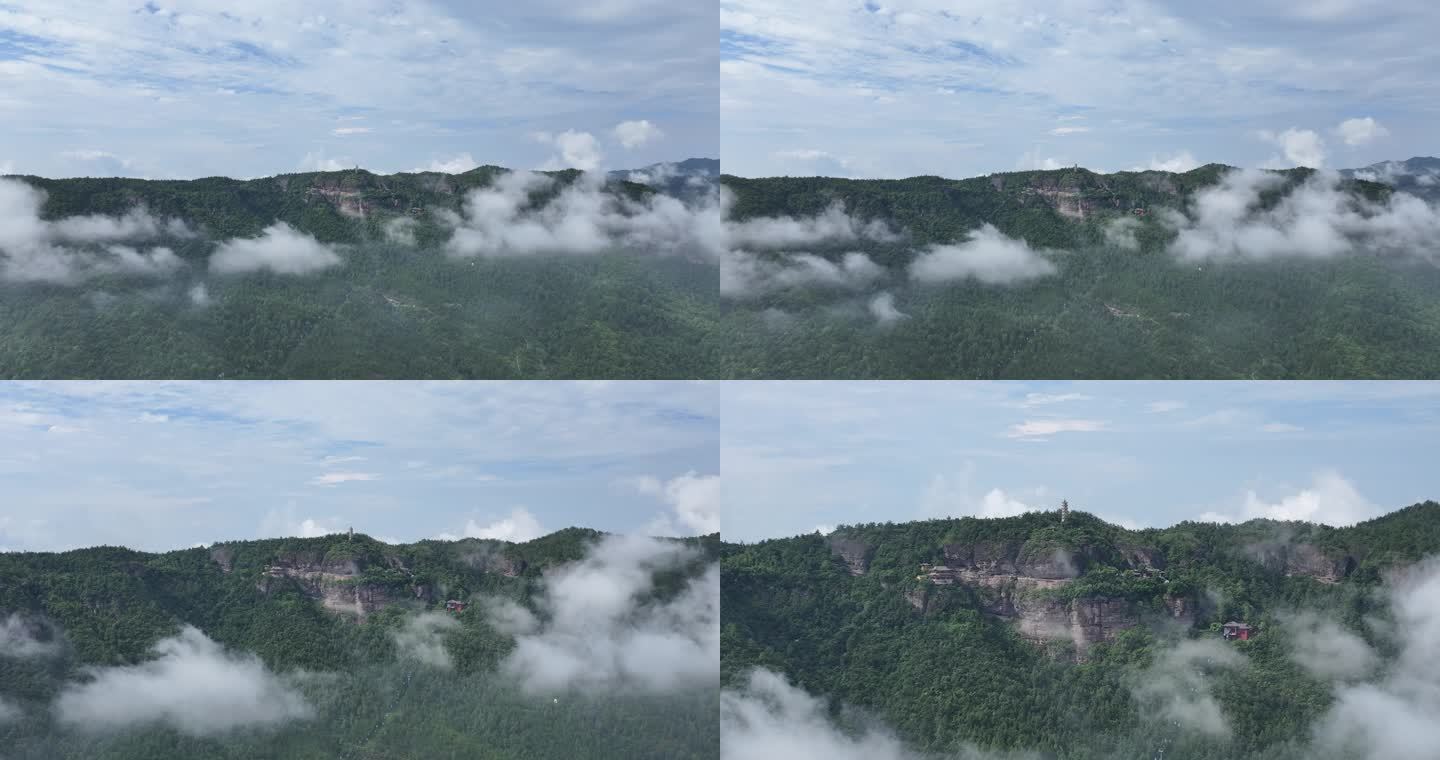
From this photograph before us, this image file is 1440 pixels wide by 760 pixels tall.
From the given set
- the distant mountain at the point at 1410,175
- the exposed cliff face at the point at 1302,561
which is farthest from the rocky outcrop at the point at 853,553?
the distant mountain at the point at 1410,175

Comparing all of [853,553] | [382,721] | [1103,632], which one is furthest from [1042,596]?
[382,721]

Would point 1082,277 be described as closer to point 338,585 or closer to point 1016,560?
point 1016,560

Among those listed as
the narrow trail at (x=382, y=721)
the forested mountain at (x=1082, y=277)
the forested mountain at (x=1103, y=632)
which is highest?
the forested mountain at (x=1082, y=277)

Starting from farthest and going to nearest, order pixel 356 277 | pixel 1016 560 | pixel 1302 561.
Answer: pixel 356 277 → pixel 1016 560 → pixel 1302 561

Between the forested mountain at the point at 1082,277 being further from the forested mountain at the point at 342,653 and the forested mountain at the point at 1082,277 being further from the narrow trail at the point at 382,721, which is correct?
the narrow trail at the point at 382,721

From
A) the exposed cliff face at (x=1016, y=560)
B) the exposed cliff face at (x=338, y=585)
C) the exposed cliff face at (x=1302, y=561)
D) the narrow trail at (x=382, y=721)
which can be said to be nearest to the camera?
the exposed cliff face at (x=1302, y=561)

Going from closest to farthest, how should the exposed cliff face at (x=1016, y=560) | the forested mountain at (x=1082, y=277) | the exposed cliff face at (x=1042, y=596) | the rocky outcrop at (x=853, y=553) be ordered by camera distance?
the exposed cliff face at (x=1042, y=596)
the exposed cliff face at (x=1016, y=560)
the rocky outcrop at (x=853, y=553)
the forested mountain at (x=1082, y=277)

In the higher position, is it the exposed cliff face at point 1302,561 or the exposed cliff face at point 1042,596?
the exposed cliff face at point 1302,561
